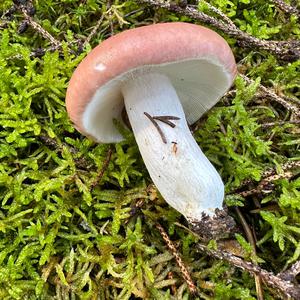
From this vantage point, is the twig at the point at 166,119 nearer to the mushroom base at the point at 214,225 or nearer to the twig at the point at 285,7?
the mushroom base at the point at 214,225

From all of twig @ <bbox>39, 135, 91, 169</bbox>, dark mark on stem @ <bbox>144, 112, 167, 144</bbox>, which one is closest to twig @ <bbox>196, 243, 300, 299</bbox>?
dark mark on stem @ <bbox>144, 112, 167, 144</bbox>

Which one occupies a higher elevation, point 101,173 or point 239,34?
point 239,34

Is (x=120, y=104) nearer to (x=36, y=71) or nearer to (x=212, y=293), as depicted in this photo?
(x=36, y=71)

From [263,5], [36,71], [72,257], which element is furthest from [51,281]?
[263,5]

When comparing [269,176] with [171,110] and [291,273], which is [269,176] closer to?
[291,273]

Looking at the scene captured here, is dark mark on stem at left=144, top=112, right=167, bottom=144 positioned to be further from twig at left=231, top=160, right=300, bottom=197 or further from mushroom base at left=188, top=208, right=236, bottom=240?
twig at left=231, top=160, right=300, bottom=197

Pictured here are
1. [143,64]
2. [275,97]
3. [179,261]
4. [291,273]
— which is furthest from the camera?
[275,97]

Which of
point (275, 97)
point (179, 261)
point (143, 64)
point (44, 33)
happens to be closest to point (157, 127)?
point (143, 64)
